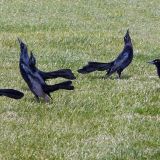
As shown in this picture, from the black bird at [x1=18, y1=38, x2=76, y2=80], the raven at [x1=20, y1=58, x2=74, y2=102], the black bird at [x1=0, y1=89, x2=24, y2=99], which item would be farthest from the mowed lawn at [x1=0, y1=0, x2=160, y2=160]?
the black bird at [x1=18, y1=38, x2=76, y2=80]

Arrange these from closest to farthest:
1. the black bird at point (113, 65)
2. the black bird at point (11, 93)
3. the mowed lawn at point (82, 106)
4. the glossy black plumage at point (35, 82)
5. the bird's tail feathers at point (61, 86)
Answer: the mowed lawn at point (82, 106) < the black bird at point (11, 93) < the bird's tail feathers at point (61, 86) < the glossy black plumage at point (35, 82) < the black bird at point (113, 65)

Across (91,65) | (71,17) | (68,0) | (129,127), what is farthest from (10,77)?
(68,0)

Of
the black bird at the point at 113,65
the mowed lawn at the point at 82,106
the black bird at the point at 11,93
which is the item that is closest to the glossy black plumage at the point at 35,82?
the mowed lawn at the point at 82,106

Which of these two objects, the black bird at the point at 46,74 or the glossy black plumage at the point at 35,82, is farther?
the black bird at the point at 46,74

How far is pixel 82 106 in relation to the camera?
34.5 ft

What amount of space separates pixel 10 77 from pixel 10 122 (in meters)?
4.43

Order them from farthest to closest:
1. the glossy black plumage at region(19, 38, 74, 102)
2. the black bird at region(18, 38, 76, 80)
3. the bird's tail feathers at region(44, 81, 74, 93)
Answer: the black bird at region(18, 38, 76, 80) < the glossy black plumage at region(19, 38, 74, 102) < the bird's tail feathers at region(44, 81, 74, 93)

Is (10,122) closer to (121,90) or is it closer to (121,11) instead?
(121,90)

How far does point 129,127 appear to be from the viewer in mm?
9281

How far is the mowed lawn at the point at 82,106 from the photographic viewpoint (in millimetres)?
8055

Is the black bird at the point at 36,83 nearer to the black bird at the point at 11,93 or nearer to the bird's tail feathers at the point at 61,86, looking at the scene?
the bird's tail feathers at the point at 61,86

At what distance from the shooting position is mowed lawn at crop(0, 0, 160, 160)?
26.4ft

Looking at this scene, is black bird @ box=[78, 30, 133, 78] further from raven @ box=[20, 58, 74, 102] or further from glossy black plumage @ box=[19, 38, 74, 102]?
raven @ box=[20, 58, 74, 102]

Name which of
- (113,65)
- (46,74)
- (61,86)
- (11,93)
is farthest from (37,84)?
(113,65)
